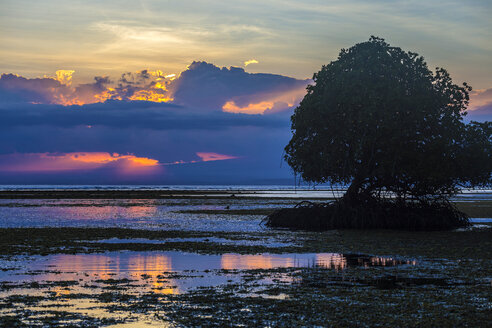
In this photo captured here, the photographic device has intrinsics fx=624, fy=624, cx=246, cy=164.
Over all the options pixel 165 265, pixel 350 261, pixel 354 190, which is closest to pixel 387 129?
→ pixel 354 190

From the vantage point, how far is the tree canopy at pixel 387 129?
40.1m

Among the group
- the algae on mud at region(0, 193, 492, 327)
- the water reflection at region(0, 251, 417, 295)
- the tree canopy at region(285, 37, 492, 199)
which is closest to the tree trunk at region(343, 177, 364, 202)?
the tree canopy at region(285, 37, 492, 199)

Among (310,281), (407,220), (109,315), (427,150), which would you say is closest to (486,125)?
(427,150)

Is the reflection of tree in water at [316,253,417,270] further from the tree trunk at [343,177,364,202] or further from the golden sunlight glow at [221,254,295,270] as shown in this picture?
the tree trunk at [343,177,364,202]

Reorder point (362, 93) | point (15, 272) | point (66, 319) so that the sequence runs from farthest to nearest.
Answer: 1. point (362, 93)
2. point (15, 272)
3. point (66, 319)

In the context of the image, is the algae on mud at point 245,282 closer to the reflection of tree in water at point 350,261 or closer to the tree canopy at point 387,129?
the reflection of tree in water at point 350,261

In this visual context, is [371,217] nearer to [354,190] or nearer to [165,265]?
[354,190]

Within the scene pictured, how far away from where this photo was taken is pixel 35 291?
16.2m

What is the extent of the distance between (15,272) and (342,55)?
30.2m

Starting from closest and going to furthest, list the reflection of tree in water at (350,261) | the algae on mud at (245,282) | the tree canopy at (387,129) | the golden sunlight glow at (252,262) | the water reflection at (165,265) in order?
the algae on mud at (245,282), the water reflection at (165,265), the golden sunlight glow at (252,262), the reflection of tree in water at (350,261), the tree canopy at (387,129)

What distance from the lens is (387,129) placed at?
4016 cm

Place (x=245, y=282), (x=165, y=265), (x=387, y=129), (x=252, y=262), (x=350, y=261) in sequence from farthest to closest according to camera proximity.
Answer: (x=387, y=129) → (x=350, y=261) → (x=252, y=262) → (x=165, y=265) → (x=245, y=282)

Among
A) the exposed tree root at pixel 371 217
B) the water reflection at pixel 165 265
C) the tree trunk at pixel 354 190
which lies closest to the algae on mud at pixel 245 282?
the water reflection at pixel 165 265

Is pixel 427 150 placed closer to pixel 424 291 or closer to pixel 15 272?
pixel 424 291
